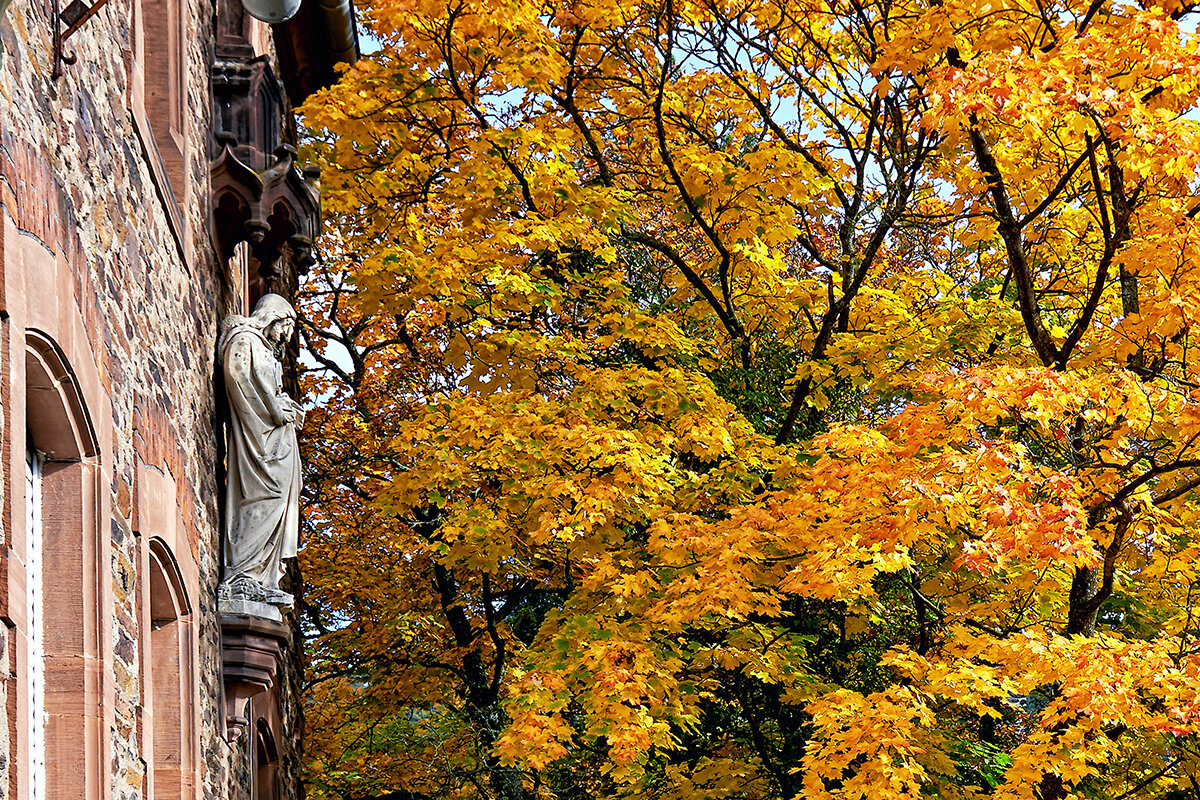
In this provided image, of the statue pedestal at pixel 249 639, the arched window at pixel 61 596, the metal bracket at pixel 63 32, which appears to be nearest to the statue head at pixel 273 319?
the statue pedestal at pixel 249 639

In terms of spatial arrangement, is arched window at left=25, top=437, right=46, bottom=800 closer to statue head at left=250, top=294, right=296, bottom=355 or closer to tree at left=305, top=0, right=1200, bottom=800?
Answer: statue head at left=250, top=294, right=296, bottom=355

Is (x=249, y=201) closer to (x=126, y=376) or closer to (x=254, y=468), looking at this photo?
(x=254, y=468)

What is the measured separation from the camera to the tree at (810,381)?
1085 cm

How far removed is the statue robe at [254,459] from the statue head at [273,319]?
0.29 meters

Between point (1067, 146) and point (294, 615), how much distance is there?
8.32 metres

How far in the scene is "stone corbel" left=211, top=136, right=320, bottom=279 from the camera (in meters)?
10.3

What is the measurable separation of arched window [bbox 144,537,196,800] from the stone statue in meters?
1.51

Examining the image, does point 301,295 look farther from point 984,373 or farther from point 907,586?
point 984,373

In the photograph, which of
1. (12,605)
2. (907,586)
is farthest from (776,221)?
(12,605)

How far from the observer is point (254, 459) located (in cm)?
1018

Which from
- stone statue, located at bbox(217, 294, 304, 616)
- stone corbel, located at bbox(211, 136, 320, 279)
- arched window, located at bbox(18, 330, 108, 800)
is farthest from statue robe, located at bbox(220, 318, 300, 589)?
arched window, located at bbox(18, 330, 108, 800)

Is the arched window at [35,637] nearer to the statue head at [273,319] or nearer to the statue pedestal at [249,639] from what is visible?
the statue pedestal at [249,639]

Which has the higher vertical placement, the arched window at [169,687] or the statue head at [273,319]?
the statue head at [273,319]

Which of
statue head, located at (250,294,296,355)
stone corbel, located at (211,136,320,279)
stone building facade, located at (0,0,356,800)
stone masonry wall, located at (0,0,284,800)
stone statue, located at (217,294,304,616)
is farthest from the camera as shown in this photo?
statue head, located at (250,294,296,355)
